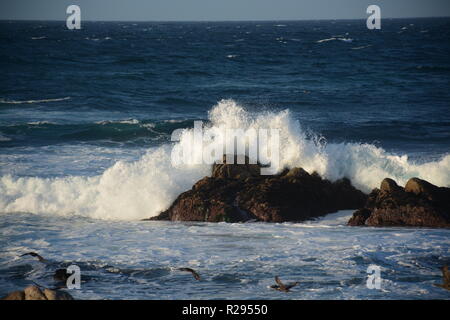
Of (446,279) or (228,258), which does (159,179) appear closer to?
(228,258)

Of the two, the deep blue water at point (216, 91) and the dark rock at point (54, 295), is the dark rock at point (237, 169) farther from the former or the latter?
the deep blue water at point (216, 91)

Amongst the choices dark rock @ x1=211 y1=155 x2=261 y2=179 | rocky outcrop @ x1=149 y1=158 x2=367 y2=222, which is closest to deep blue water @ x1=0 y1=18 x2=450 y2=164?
rocky outcrop @ x1=149 y1=158 x2=367 y2=222

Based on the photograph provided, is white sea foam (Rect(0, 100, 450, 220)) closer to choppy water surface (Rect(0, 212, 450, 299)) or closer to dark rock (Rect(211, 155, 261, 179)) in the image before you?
dark rock (Rect(211, 155, 261, 179))

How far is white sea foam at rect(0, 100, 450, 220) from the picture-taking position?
14445mm

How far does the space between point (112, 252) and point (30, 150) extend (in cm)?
1052

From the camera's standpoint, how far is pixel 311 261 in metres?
10.6

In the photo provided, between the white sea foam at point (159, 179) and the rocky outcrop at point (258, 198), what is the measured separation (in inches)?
24.8

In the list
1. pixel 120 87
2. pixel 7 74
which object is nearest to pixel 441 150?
pixel 120 87

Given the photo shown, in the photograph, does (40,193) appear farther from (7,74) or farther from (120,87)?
(7,74)

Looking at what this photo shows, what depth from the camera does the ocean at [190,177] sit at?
10008mm

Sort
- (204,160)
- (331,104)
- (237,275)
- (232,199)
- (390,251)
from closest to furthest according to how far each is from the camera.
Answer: (237,275)
(390,251)
(232,199)
(204,160)
(331,104)

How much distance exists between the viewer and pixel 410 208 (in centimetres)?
1238

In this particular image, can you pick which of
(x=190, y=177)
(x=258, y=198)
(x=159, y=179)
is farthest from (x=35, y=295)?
(x=190, y=177)

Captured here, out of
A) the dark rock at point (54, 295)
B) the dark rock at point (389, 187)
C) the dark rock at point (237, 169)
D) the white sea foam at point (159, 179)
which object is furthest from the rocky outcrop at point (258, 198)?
the dark rock at point (54, 295)
